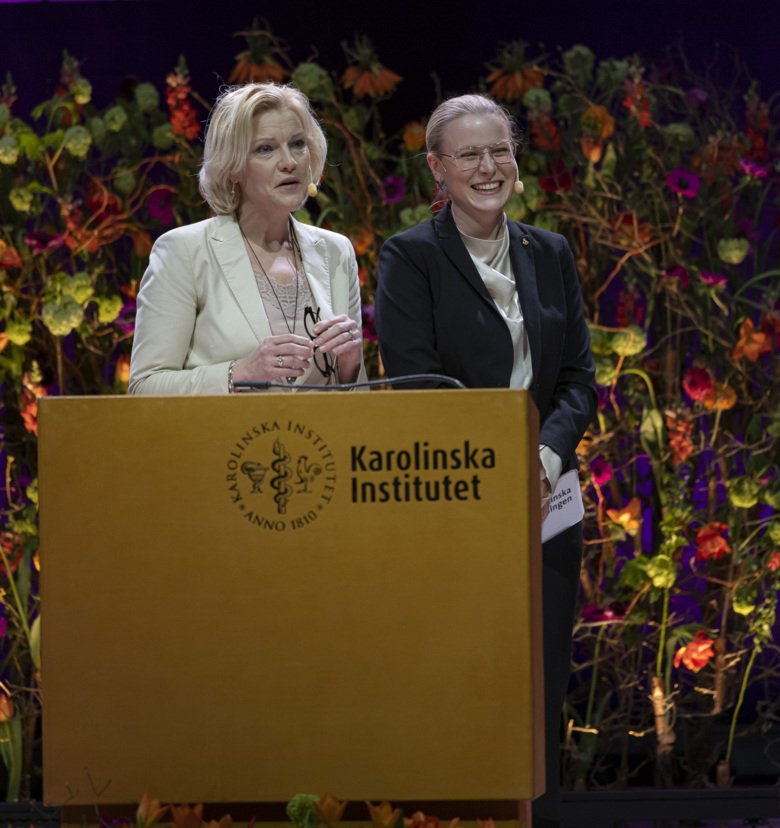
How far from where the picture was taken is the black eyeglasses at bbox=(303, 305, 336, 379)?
2170mm

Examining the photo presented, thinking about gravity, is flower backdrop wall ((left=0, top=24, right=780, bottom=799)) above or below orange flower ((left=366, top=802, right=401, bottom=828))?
above

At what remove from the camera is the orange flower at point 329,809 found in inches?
59.9

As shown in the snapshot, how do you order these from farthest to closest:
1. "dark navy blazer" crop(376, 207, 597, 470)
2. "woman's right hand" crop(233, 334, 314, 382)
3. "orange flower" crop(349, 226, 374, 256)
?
1. "orange flower" crop(349, 226, 374, 256)
2. "dark navy blazer" crop(376, 207, 597, 470)
3. "woman's right hand" crop(233, 334, 314, 382)

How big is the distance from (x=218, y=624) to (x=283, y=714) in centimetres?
12

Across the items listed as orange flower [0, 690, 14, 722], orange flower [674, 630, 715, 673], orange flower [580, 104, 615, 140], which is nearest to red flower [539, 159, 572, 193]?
orange flower [580, 104, 615, 140]

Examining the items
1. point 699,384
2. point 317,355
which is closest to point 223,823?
point 317,355

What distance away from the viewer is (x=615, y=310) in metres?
3.66

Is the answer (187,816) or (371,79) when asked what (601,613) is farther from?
(187,816)

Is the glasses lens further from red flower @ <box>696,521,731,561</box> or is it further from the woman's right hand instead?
red flower @ <box>696,521,731,561</box>

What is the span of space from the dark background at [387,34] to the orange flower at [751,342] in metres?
0.71

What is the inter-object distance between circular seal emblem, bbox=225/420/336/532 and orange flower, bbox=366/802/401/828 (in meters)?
0.32

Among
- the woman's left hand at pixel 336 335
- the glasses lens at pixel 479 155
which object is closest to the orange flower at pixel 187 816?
the woman's left hand at pixel 336 335

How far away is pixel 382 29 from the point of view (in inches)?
146

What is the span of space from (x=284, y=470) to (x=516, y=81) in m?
2.16
